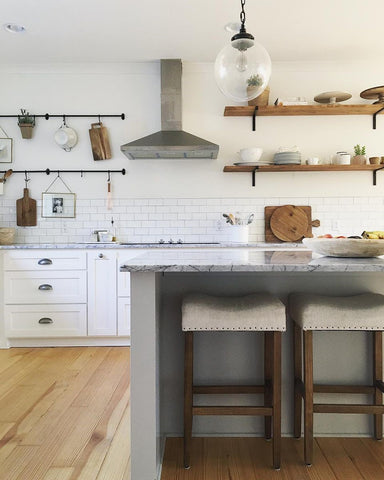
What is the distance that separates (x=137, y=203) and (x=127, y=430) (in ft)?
8.41

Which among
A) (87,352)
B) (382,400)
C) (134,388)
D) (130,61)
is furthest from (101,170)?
(382,400)

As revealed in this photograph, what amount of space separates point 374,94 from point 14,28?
336 cm

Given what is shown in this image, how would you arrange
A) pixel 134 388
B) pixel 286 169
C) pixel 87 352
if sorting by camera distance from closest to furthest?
pixel 134 388, pixel 87 352, pixel 286 169

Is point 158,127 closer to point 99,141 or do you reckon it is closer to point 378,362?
point 99,141

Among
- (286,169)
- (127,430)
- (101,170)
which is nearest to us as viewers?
(127,430)

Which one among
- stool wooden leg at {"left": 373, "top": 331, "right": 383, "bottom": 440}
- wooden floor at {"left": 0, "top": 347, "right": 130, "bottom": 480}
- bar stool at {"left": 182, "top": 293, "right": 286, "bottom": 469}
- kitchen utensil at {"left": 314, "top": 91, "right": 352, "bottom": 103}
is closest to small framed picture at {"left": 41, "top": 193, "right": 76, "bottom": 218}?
wooden floor at {"left": 0, "top": 347, "right": 130, "bottom": 480}

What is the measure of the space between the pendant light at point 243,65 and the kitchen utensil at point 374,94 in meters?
2.53

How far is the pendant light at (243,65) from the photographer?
1.79 m

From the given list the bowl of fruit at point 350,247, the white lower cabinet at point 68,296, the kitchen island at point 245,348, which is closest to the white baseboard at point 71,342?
the white lower cabinet at point 68,296

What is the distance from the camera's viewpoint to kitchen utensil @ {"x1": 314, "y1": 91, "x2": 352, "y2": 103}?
389 centimetres

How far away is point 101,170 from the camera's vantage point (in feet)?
13.7

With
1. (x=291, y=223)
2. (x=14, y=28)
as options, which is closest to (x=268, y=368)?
(x=291, y=223)

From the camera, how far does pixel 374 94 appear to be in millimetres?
3932

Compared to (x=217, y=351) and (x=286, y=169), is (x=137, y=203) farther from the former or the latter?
(x=217, y=351)
